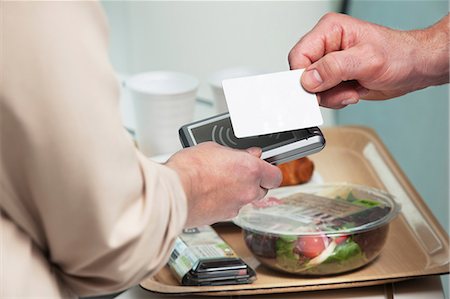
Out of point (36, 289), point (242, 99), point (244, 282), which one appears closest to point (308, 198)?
point (244, 282)

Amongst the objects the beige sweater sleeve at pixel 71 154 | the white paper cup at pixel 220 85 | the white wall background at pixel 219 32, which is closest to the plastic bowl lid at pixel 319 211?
the white paper cup at pixel 220 85

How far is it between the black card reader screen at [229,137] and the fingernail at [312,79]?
6 cm

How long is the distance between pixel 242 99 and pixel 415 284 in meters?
0.35

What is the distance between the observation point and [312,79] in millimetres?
868

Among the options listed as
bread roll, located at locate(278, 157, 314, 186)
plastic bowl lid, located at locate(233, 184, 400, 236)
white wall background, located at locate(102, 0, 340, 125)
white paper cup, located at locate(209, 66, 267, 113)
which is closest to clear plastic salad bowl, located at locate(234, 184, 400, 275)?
plastic bowl lid, located at locate(233, 184, 400, 236)

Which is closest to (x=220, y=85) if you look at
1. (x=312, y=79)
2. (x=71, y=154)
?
(x=312, y=79)

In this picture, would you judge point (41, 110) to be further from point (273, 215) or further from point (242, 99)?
point (273, 215)

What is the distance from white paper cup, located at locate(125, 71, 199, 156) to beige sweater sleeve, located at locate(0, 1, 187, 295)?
2.38 ft

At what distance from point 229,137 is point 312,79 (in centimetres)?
12

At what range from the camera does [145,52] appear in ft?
6.25

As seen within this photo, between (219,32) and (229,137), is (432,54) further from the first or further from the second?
(219,32)

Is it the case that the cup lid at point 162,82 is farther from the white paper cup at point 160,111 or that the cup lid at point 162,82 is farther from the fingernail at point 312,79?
the fingernail at point 312,79

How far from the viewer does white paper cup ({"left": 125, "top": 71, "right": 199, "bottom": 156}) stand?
1.34 m

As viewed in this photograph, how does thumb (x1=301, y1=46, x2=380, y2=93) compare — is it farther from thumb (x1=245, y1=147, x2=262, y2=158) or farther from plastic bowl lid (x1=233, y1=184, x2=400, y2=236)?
plastic bowl lid (x1=233, y1=184, x2=400, y2=236)
